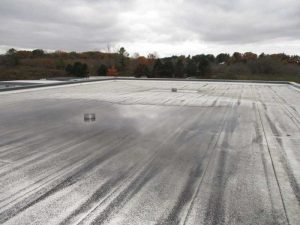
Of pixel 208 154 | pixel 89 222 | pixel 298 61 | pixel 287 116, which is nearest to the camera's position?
pixel 89 222

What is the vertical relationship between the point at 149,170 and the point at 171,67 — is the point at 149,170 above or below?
below

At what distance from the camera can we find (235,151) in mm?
6559

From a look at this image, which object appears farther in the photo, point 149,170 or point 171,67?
point 171,67

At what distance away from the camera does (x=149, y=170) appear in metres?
5.36

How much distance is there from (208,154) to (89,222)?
3.50m

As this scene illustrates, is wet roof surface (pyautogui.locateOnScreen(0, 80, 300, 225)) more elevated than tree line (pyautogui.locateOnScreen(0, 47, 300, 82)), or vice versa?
tree line (pyautogui.locateOnScreen(0, 47, 300, 82))

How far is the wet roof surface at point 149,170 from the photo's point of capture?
3.82 metres

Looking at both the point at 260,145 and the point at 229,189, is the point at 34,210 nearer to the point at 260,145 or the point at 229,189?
the point at 229,189

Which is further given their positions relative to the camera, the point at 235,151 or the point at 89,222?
the point at 235,151

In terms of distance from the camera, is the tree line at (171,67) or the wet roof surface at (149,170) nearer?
the wet roof surface at (149,170)

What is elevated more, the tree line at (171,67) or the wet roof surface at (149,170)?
the tree line at (171,67)

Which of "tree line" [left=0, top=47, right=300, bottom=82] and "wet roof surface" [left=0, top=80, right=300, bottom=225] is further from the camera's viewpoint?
"tree line" [left=0, top=47, right=300, bottom=82]

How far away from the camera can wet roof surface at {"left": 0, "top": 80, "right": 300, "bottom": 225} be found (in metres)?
3.82

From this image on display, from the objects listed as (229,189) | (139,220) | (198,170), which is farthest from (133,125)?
(139,220)
